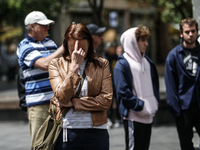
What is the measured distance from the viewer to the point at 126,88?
4309 millimetres

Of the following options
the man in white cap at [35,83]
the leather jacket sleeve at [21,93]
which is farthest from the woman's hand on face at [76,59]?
the leather jacket sleeve at [21,93]

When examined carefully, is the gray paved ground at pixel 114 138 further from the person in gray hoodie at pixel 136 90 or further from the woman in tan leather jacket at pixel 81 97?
the woman in tan leather jacket at pixel 81 97

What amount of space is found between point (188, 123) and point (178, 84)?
51cm

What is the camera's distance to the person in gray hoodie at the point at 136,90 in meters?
4.31

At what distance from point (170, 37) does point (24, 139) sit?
26833mm

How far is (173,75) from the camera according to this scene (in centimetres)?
460

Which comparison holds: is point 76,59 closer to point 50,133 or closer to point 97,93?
point 97,93

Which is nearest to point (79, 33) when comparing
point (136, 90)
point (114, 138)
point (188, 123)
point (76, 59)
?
point (76, 59)

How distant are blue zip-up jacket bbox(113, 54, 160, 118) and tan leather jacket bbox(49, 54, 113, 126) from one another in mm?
1266

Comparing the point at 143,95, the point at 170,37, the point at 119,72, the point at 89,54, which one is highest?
the point at 89,54

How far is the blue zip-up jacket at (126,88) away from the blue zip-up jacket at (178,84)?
0.64 ft

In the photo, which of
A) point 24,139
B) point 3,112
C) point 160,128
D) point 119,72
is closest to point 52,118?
point 119,72

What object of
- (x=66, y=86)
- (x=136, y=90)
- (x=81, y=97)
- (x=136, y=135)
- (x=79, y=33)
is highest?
(x=79, y=33)

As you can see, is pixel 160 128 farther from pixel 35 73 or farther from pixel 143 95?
pixel 35 73
